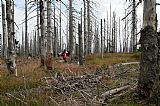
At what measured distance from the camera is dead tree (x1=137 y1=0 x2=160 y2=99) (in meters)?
8.06

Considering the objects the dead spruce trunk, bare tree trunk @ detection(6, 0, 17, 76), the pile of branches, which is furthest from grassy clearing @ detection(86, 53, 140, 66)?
the dead spruce trunk

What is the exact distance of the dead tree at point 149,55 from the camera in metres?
8.06

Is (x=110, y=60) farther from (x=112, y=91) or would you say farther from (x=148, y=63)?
(x=148, y=63)

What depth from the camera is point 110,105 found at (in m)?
7.99

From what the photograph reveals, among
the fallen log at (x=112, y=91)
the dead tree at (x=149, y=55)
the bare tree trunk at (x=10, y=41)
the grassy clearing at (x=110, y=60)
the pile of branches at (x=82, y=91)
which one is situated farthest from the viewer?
the grassy clearing at (x=110, y=60)

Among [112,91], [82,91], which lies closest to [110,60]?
[82,91]

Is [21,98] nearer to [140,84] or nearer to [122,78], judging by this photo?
[140,84]

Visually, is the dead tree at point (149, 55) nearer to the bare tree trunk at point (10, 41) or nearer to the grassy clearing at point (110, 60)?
the bare tree trunk at point (10, 41)

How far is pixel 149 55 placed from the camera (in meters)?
8.09

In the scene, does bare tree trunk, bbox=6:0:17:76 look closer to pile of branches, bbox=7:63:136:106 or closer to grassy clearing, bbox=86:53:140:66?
pile of branches, bbox=7:63:136:106

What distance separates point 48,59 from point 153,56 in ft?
36.6

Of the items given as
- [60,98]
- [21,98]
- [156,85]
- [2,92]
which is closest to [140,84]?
[156,85]

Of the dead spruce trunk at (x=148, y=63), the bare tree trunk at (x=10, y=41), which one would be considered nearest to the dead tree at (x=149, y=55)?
the dead spruce trunk at (x=148, y=63)

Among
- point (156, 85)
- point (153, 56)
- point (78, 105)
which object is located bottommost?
point (78, 105)
